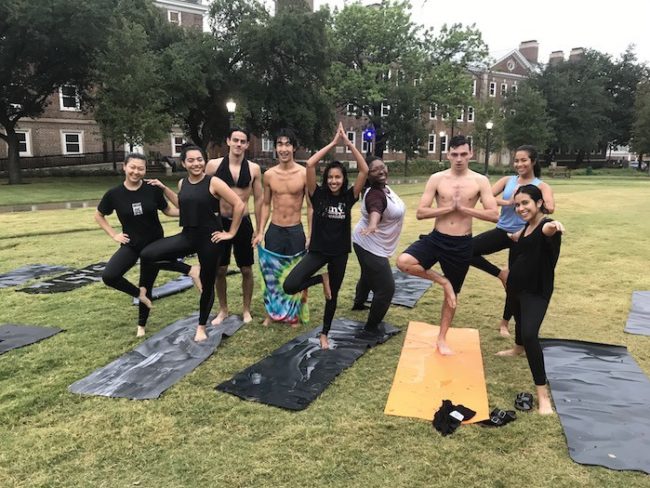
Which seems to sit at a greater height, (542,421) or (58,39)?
(58,39)

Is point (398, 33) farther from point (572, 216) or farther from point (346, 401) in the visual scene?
point (346, 401)

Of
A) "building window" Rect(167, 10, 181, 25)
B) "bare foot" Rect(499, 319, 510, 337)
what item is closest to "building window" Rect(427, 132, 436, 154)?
"building window" Rect(167, 10, 181, 25)

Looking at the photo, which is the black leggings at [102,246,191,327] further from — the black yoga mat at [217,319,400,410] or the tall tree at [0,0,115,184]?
the tall tree at [0,0,115,184]

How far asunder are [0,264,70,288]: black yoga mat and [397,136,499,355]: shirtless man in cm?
589

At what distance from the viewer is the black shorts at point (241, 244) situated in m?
5.30

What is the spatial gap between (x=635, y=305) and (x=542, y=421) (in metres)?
3.72

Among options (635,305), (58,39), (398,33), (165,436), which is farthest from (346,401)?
(398,33)

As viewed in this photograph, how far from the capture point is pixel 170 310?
19.7 feet

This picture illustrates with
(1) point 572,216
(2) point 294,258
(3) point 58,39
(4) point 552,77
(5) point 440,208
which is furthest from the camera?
(4) point 552,77

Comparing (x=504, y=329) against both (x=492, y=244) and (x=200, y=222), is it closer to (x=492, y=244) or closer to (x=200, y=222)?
(x=492, y=244)

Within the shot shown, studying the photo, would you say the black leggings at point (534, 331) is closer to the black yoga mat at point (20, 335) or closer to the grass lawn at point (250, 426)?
the grass lawn at point (250, 426)

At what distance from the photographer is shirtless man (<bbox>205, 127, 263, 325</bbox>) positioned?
17.4 ft

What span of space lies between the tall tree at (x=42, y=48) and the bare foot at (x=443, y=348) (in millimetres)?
26169

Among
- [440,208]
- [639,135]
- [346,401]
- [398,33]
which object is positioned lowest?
[346,401]
